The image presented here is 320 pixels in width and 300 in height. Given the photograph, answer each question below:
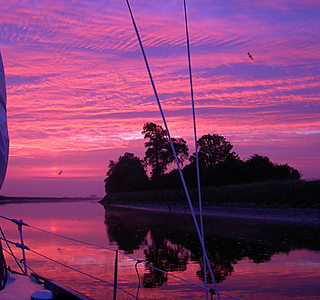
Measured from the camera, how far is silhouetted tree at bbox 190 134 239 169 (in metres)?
78.8

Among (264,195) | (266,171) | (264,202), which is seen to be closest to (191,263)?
(264,202)

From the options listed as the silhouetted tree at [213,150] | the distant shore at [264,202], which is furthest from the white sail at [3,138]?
the silhouetted tree at [213,150]

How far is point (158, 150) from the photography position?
89438 millimetres

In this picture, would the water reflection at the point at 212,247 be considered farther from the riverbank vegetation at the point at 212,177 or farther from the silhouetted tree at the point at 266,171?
the silhouetted tree at the point at 266,171

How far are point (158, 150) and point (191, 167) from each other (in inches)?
684

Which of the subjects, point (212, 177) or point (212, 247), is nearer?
point (212, 247)

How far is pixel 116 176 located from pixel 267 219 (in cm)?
7254

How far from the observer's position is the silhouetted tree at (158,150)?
3501 inches

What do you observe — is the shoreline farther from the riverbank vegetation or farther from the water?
the water

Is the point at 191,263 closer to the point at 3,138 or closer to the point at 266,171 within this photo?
the point at 3,138

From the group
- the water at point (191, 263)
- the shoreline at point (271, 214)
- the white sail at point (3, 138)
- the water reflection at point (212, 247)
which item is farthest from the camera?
the shoreline at point (271, 214)

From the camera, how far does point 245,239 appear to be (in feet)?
75.0

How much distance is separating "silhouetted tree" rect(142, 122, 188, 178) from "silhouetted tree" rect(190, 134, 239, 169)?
9.57m

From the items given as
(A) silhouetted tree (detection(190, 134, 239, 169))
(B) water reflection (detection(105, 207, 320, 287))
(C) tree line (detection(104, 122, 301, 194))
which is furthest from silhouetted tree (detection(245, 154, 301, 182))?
(B) water reflection (detection(105, 207, 320, 287))
